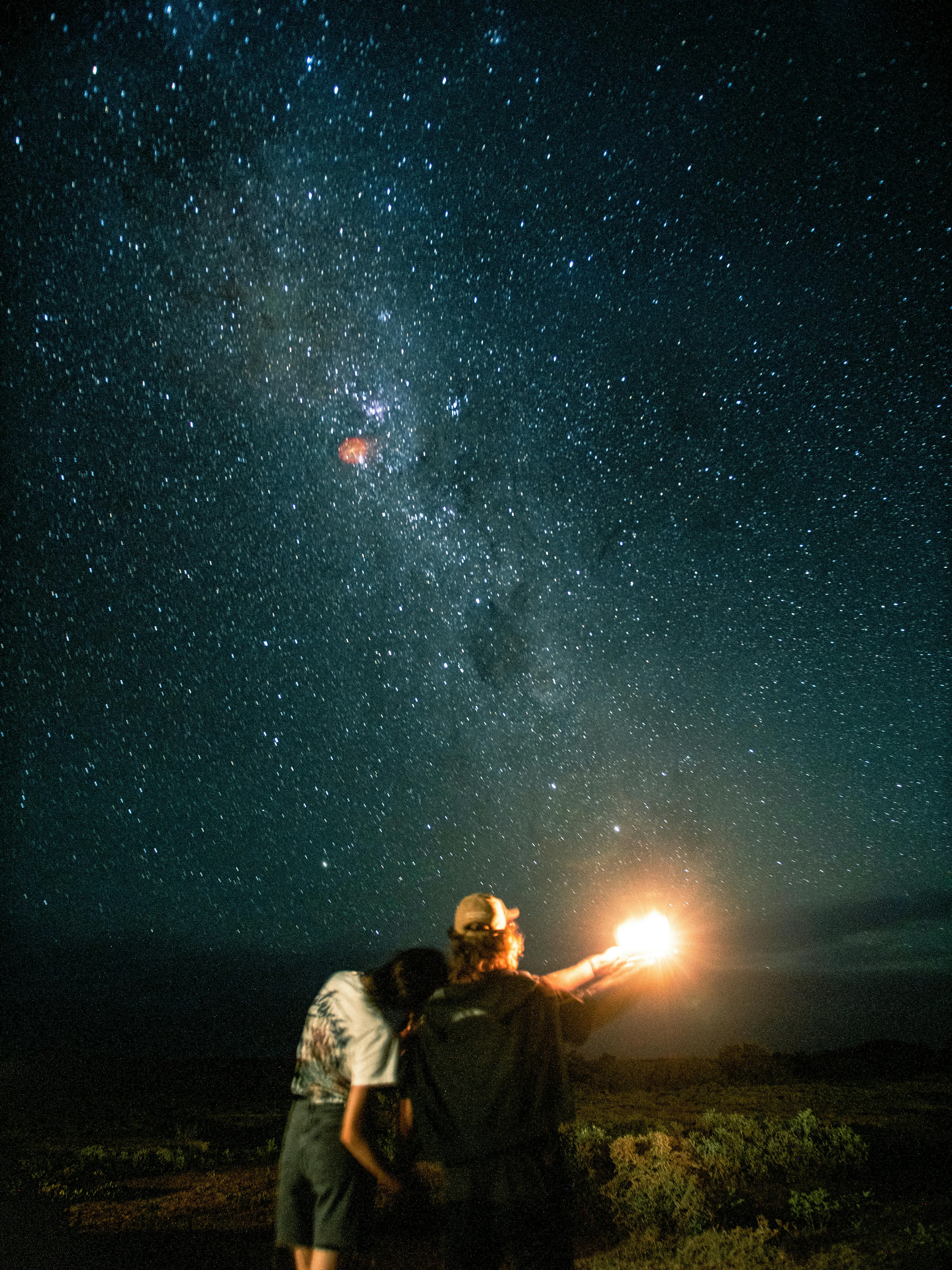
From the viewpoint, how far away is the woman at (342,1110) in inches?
107

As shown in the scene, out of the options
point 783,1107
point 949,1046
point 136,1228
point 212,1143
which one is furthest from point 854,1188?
point 949,1046

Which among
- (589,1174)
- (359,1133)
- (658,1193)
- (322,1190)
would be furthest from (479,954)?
(589,1174)

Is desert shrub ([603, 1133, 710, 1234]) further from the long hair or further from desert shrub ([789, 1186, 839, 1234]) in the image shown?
the long hair

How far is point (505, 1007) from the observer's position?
2.42 meters

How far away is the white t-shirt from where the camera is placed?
270 centimetres

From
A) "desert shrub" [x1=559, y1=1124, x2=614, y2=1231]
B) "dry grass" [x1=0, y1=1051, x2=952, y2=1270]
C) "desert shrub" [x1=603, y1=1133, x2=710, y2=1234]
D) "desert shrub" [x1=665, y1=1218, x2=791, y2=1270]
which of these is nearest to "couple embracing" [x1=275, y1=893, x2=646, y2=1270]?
"dry grass" [x1=0, y1=1051, x2=952, y2=1270]

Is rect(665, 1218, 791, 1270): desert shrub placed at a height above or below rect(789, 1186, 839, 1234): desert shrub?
above

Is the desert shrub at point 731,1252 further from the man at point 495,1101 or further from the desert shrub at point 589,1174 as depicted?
the man at point 495,1101

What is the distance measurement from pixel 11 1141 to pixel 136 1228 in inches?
508

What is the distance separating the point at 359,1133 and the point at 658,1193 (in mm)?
6620

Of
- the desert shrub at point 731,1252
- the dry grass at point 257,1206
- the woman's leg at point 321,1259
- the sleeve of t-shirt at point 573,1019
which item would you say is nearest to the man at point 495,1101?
the sleeve of t-shirt at point 573,1019

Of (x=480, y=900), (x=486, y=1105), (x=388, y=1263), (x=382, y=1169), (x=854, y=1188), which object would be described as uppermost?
(x=480, y=900)

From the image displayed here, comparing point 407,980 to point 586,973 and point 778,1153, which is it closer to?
point 586,973

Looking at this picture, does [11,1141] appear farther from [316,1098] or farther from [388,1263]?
[316,1098]
